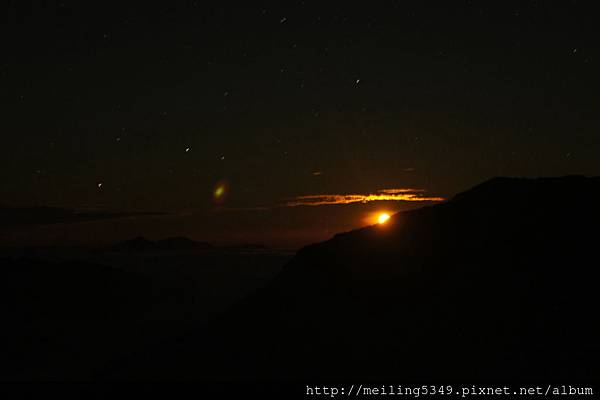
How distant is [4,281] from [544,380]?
3736 inches

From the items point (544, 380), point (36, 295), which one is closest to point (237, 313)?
point (544, 380)

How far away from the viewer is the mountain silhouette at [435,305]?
2045 cm

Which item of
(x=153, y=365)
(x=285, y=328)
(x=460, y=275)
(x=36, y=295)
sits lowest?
(x=153, y=365)

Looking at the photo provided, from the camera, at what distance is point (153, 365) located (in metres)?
25.6

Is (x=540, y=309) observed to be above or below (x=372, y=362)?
above

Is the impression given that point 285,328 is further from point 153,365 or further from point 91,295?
point 91,295

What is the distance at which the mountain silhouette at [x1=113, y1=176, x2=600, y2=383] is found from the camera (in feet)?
67.1

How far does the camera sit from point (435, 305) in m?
24.0

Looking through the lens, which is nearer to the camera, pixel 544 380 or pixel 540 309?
pixel 544 380

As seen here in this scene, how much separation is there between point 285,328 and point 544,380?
11.9 meters

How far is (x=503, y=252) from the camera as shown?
2583 centimetres

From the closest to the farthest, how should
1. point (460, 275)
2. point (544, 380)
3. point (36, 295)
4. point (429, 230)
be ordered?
point (544, 380) < point (460, 275) < point (429, 230) < point (36, 295)

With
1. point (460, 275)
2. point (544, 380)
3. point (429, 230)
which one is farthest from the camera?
point (429, 230)

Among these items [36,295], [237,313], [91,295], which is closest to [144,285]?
[91,295]
